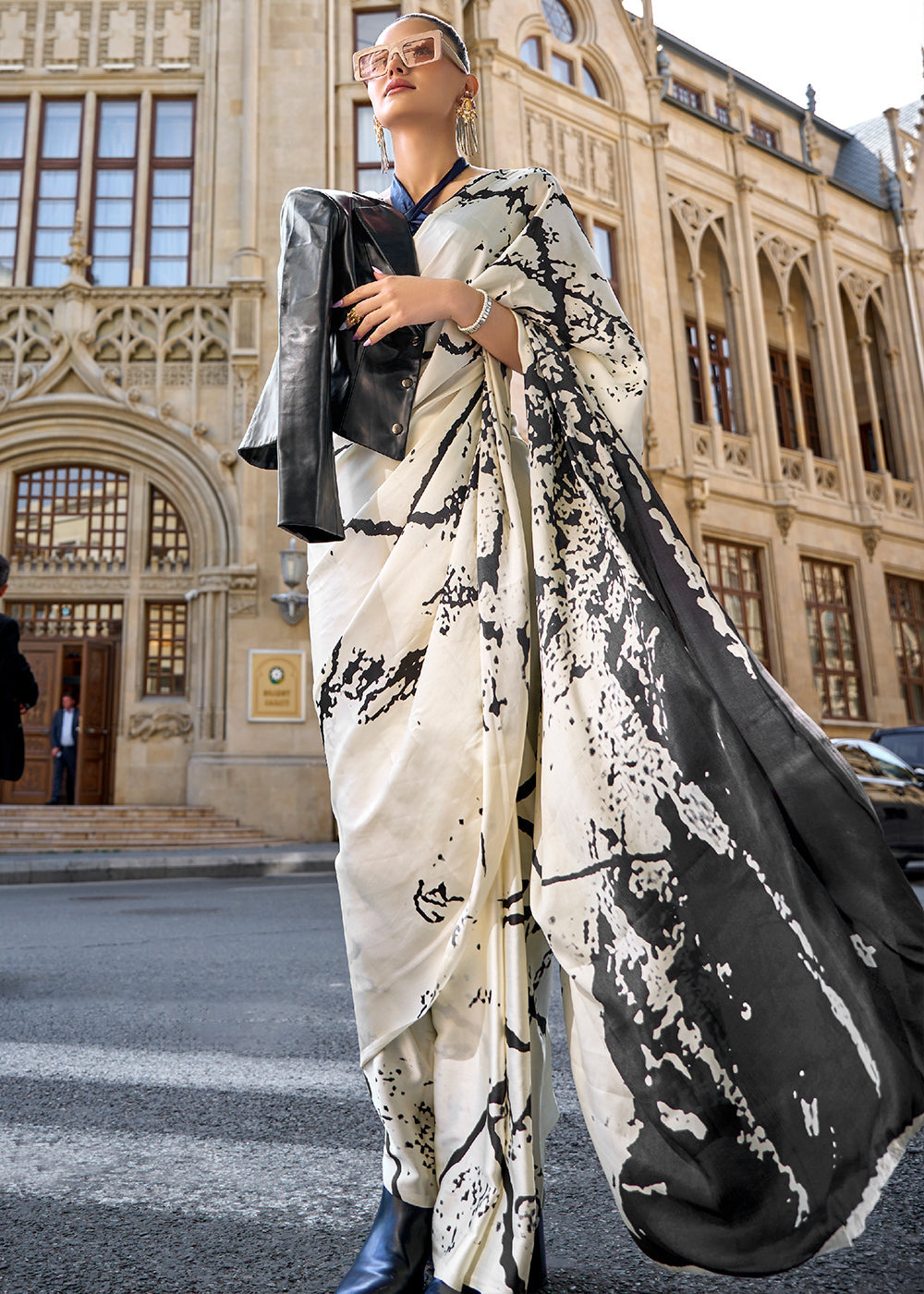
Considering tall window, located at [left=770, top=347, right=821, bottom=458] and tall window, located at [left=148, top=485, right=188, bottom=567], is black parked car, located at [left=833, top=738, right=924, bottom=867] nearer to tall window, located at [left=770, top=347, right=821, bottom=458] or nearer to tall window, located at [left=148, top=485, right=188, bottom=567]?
tall window, located at [left=148, top=485, right=188, bottom=567]

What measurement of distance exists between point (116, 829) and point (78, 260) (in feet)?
29.5

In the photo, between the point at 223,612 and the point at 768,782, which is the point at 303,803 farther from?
the point at 768,782

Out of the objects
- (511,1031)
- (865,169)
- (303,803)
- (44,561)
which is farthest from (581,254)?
(865,169)

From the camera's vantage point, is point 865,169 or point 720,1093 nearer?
point 720,1093

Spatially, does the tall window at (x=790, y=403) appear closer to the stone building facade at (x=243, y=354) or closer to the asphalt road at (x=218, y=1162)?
the stone building facade at (x=243, y=354)

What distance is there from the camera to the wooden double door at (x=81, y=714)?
14992 millimetres

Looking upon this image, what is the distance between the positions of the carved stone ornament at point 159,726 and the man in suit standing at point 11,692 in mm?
9927

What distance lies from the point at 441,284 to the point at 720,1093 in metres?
1.15

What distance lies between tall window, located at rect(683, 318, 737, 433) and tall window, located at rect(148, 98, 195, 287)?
985 centimetres

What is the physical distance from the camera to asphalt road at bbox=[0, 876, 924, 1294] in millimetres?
1350

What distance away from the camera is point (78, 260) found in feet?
51.4

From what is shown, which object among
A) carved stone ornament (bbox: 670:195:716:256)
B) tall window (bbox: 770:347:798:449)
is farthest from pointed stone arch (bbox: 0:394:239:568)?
tall window (bbox: 770:347:798:449)

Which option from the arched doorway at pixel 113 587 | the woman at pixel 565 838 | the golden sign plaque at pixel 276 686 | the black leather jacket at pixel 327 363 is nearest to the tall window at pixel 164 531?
the arched doorway at pixel 113 587

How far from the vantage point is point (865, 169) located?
1011 inches
